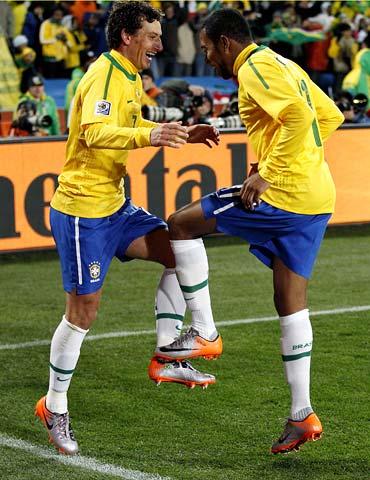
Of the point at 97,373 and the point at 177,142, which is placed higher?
the point at 177,142

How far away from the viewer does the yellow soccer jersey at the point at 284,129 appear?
503 centimetres

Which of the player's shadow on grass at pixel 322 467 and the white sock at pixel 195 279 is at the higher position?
the white sock at pixel 195 279

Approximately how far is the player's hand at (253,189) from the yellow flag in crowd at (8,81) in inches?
509

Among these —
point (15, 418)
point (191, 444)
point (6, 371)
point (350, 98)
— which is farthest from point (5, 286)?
point (350, 98)

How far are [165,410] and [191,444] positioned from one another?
2.12 feet

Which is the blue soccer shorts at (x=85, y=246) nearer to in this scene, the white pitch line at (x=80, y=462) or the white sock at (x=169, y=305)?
the white sock at (x=169, y=305)

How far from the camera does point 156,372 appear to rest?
227 inches

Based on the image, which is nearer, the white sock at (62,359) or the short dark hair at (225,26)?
the short dark hair at (225,26)

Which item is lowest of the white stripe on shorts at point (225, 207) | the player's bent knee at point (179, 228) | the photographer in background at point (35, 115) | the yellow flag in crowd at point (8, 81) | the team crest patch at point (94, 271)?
the yellow flag in crowd at point (8, 81)

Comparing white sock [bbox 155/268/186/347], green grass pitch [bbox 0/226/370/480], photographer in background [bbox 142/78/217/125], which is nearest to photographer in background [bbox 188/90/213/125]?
photographer in background [bbox 142/78/217/125]

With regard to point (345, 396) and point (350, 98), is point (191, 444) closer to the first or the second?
point (345, 396)

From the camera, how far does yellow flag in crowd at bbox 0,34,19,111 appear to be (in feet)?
58.1

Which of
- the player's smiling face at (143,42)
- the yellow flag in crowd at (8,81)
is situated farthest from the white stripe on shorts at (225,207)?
the yellow flag in crowd at (8,81)

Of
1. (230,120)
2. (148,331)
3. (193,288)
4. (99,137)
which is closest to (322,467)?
(193,288)
